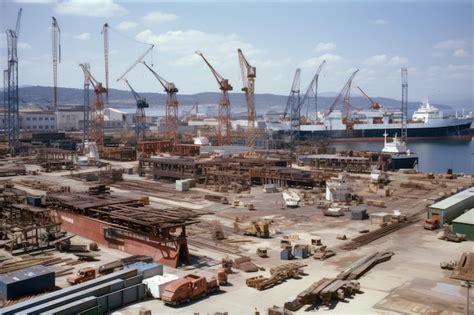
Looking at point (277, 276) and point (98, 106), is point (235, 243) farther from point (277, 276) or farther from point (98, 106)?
point (98, 106)

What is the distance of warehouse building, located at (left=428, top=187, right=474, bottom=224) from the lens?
2777 cm

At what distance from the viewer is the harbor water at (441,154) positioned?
220 feet

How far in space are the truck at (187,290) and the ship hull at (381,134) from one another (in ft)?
282

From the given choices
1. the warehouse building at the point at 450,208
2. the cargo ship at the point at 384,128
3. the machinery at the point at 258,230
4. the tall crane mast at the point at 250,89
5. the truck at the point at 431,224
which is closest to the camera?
the machinery at the point at 258,230

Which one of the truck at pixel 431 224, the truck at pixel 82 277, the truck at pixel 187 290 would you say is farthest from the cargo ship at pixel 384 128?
the truck at pixel 187 290

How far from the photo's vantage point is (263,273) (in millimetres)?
19172

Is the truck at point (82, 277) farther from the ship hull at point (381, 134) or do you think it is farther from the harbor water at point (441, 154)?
the ship hull at point (381, 134)

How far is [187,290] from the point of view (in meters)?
16.0

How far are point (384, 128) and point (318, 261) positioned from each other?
290 ft

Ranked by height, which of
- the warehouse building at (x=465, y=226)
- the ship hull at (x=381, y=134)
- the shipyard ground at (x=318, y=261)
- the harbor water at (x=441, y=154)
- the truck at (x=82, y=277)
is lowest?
the shipyard ground at (x=318, y=261)

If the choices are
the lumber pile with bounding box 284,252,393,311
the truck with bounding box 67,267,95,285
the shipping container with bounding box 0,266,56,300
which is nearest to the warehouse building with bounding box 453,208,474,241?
the lumber pile with bounding box 284,252,393,311

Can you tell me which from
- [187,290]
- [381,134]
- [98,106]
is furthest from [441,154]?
[187,290]

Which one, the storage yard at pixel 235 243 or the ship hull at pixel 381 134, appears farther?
the ship hull at pixel 381 134

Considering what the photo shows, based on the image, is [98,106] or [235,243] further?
[98,106]
